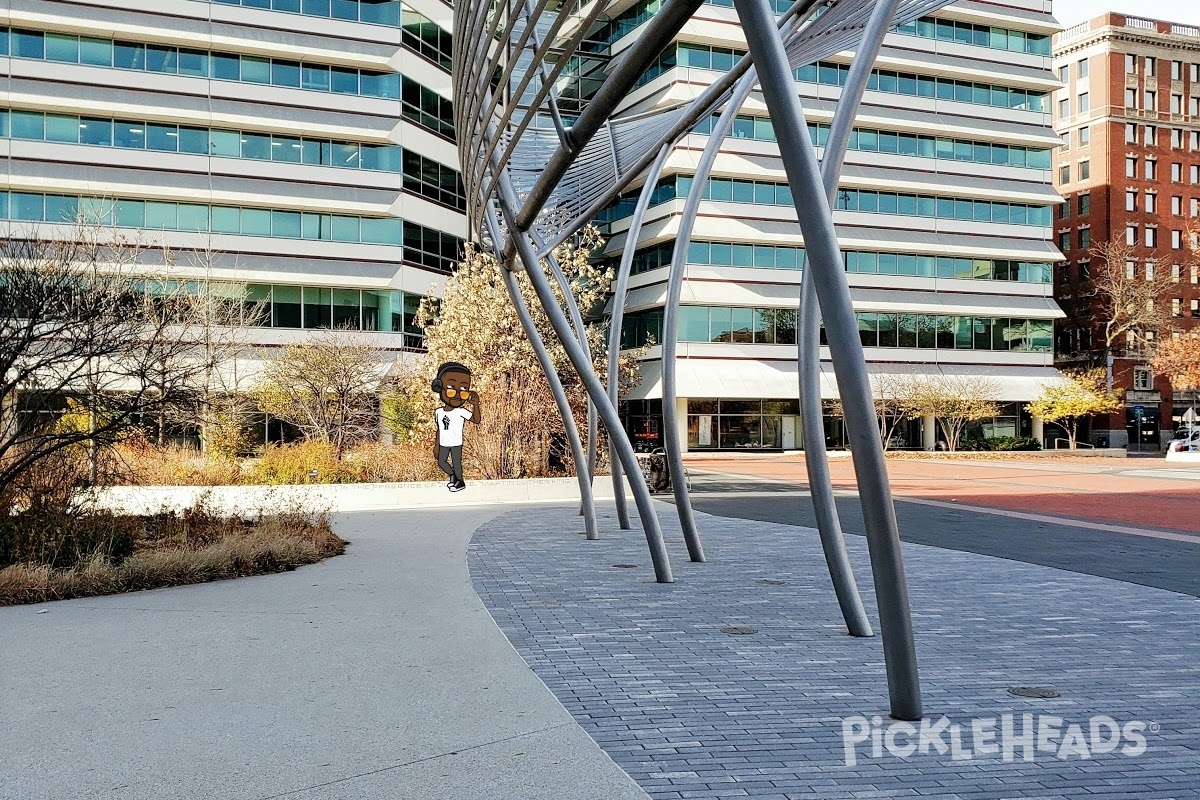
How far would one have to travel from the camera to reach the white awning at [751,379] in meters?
53.1

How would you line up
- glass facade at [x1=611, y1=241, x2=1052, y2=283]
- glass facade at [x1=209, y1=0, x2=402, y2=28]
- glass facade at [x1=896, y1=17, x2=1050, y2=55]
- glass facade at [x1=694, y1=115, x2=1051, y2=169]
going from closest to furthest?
glass facade at [x1=209, y1=0, x2=402, y2=28]
glass facade at [x1=611, y1=241, x2=1052, y2=283]
glass facade at [x1=694, y1=115, x2=1051, y2=169]
glass facade at [x1=896, y1=17, x2=1050, y2=55]

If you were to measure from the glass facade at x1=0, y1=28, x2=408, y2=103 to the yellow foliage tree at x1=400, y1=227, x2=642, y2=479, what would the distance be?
22729 mm

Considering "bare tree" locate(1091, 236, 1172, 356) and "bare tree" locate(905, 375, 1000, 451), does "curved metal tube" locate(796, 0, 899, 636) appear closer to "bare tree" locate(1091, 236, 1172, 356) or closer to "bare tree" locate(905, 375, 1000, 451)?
"bare tree" locate(905, 375, 1000, 451)

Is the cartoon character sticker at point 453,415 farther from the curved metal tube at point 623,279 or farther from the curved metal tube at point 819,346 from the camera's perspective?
the curved metal tube at point 819,346

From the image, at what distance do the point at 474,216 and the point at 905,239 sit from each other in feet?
164

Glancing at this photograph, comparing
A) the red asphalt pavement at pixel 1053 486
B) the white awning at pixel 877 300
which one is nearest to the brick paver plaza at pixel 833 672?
the red asphalt pavement at pixel 1053 486

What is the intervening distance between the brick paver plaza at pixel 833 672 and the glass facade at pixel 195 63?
38.3 metres

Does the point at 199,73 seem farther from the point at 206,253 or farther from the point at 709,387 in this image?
the point at 709,387

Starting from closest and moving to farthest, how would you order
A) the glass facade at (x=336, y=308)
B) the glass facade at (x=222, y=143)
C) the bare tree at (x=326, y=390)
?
the bare tree at (x=326, y=390) < the glass facade at (x=222, y=143) < the glass facade at (x=336, y=308)

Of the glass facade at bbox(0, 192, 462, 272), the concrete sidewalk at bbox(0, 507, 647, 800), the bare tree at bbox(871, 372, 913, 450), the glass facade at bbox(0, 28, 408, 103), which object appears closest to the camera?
the concrete sidewalk at bbox(0, 507, 647, 800)

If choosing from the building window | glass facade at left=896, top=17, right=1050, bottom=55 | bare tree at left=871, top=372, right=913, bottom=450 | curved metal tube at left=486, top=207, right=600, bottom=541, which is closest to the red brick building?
the building window

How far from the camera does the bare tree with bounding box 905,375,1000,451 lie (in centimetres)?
5106

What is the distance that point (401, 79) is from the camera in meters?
45.8

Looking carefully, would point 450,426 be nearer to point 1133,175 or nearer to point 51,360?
point 51,360
